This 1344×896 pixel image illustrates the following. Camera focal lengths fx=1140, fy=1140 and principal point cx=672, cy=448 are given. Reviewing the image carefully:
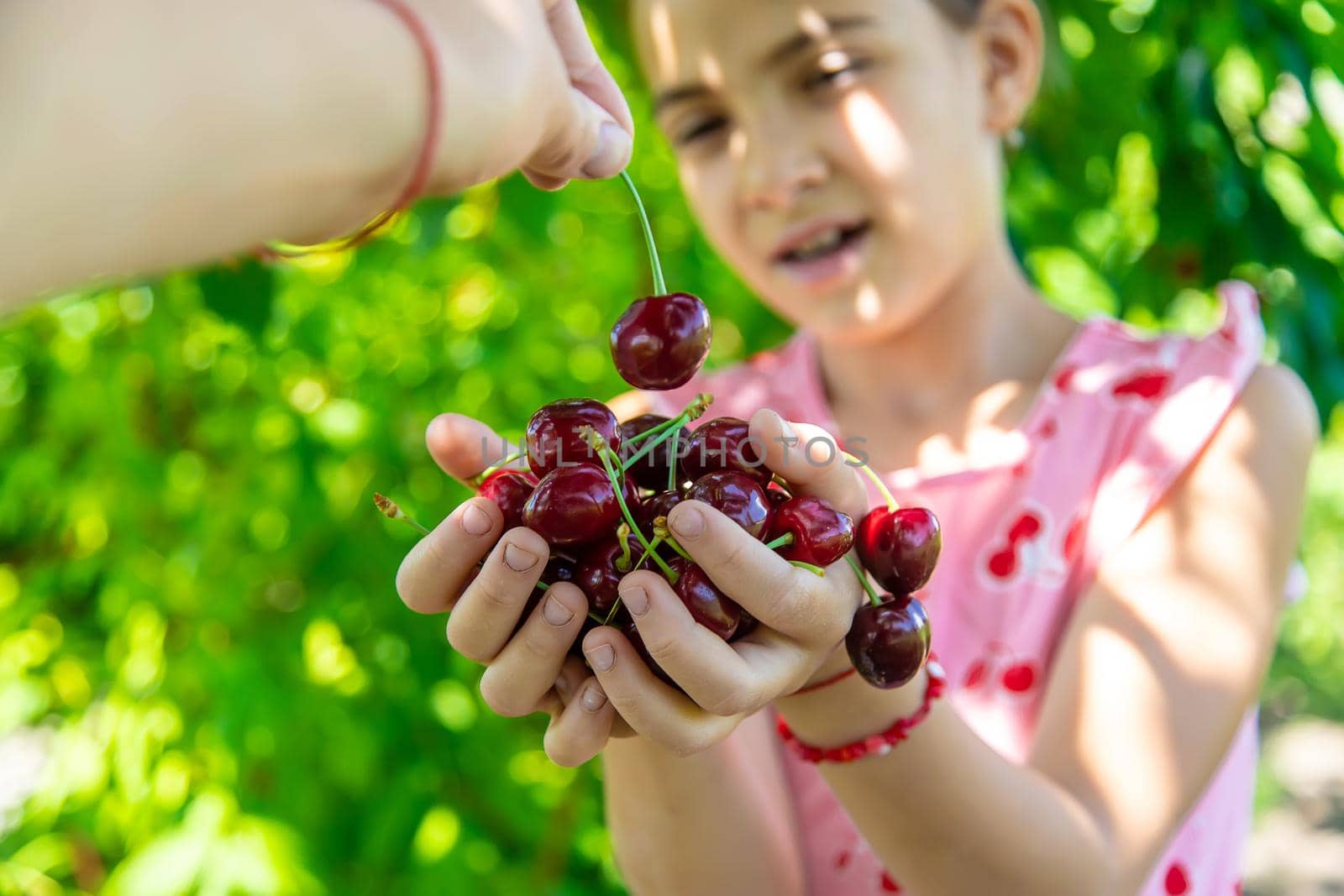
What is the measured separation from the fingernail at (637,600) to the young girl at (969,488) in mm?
146

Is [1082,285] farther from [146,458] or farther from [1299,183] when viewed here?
[146,458]

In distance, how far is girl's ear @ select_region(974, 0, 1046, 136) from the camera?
1.15 meters

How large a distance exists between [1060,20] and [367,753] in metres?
1.34

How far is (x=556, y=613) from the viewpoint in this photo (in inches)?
21.1

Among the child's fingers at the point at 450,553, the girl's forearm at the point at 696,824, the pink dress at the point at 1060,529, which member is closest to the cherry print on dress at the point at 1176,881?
the pink dress at the point at 1060,529

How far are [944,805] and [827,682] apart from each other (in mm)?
128

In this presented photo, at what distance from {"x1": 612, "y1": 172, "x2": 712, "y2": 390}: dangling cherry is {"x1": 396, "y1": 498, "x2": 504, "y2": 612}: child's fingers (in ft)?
0.34

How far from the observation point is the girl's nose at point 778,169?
3.23ft

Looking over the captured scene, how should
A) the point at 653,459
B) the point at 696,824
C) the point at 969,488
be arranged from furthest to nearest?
the point at 969,488 → the point at 696,824 → the point at 653,459

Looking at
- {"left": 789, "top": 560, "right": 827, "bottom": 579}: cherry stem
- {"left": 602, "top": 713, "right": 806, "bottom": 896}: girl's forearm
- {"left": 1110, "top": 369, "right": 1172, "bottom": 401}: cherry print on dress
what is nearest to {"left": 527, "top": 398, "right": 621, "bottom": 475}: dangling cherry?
{"left": 789, "top": 560, "right": 827, "bottom": 579}: cherry stem

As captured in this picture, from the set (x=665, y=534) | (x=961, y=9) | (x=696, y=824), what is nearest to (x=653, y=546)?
(x=665, y=534)

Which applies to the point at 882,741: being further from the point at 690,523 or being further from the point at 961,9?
the point at 961,9

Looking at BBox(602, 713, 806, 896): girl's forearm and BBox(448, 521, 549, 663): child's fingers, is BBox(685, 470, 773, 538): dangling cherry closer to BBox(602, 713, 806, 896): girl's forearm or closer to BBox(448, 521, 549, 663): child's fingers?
BBox(448, 521, 549, 663): child's fingers

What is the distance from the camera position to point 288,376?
1549mm
